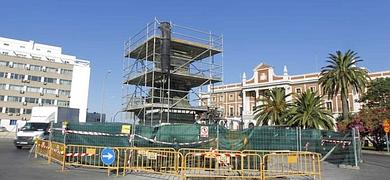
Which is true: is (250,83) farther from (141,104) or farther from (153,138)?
(153,138)

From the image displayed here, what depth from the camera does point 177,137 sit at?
1530 cm

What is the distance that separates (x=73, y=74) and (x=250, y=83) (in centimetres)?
4553

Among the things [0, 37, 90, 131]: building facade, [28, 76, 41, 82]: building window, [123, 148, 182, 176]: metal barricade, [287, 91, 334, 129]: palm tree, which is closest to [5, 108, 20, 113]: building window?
[0, 37, 90, 131]: building facade

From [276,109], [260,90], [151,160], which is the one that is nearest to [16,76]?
[260,90]

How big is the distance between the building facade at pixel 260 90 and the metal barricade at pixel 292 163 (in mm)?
51341

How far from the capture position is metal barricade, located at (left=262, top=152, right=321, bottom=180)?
39.9ft

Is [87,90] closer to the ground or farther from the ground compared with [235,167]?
farther from the ground

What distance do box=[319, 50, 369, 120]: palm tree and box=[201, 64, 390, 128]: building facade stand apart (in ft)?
65.3

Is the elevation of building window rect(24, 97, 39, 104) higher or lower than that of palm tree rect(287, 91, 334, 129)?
higher

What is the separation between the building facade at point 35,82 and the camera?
79875 millimetres

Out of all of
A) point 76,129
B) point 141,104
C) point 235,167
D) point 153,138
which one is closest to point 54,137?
point 76,129

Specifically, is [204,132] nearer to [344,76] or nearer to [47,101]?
[344,76]

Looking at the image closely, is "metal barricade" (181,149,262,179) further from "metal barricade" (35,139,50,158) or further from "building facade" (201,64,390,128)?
"building facade" (201,64,390,128)

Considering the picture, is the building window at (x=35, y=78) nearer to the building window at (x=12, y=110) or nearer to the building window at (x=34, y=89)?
the building window at (x=34, y=89)
